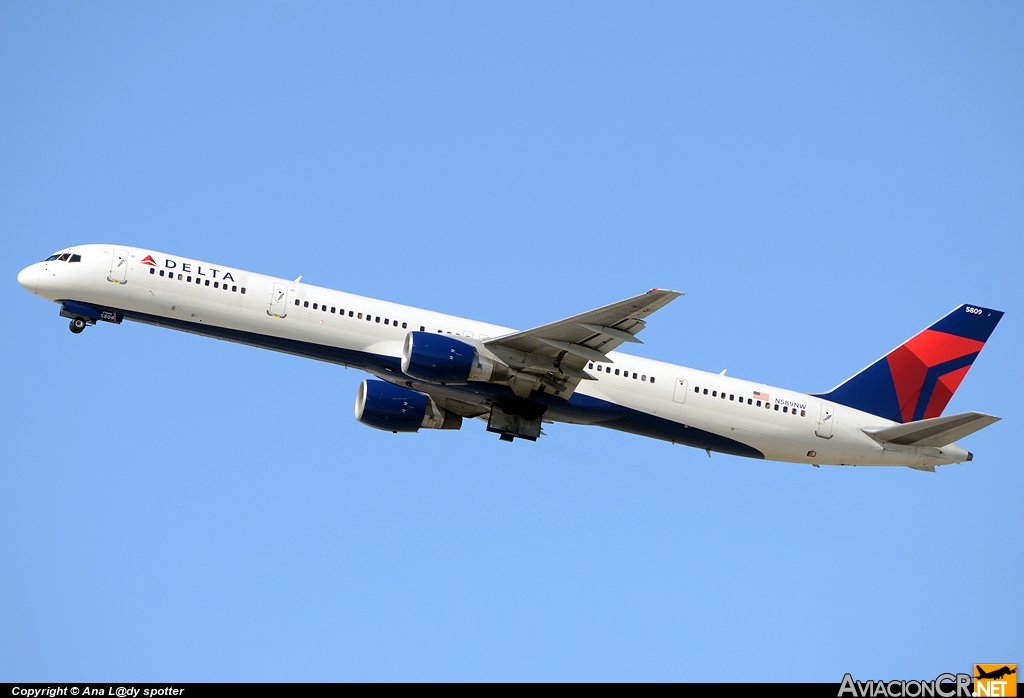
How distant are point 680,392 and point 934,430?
9626 mm

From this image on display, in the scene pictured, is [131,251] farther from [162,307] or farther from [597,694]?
[597,694]

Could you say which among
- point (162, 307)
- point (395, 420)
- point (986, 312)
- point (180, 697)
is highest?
point (986, 312)

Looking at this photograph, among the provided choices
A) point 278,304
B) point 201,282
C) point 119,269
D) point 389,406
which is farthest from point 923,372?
point 119,269

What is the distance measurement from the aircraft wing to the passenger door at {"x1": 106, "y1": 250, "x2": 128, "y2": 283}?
13.0 meters

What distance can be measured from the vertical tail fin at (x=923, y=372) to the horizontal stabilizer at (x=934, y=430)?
71.5 inches

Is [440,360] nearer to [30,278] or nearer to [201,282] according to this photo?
[201,282]

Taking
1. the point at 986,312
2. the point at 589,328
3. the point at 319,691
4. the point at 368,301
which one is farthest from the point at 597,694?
the point at 986,312

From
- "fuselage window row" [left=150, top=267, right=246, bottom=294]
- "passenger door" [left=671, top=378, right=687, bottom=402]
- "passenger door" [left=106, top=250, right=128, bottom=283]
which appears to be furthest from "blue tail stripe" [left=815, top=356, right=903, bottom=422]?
"passenger door" [left=106, top=250, right=128, bottom=283]

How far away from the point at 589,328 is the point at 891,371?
15.6m

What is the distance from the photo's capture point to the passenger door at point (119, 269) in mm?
38375

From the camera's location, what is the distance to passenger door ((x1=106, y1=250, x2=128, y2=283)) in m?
38.4

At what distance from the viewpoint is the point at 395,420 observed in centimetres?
4216

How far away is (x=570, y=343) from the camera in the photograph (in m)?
37.9

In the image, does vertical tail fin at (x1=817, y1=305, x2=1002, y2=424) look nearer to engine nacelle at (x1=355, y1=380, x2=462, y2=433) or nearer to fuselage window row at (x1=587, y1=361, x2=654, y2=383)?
fuselage window row at (x1=587, y1=361, x2=654, y2=383)
